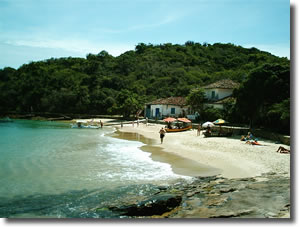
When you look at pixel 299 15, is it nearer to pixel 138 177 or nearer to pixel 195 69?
pixel 138 177

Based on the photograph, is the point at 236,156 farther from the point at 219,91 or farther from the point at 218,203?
the point at 219,91

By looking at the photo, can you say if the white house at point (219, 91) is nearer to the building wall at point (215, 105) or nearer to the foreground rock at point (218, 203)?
the building wall at point (215, 105)

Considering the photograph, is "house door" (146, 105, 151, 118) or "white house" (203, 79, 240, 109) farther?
"house door" (146, 105, 151, 118)

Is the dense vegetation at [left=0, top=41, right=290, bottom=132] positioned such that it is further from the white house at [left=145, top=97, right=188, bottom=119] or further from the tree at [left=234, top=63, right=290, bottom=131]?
the tree at [left=234, top=63, right=290, bottom=131]

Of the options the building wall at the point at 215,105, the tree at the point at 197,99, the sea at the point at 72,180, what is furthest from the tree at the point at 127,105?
the sea at the point at 72,180

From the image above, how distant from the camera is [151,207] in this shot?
21.3 feet

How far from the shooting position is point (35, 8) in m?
7.24

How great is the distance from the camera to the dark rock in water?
6362 mm

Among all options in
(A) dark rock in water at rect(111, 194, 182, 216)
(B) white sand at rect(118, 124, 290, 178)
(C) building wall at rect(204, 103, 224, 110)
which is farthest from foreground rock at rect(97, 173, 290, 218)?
(C) building wall at rect(204, 103, 224, 110)

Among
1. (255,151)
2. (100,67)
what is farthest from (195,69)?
(255,151)

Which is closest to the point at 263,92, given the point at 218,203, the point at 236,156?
the point at 236,156

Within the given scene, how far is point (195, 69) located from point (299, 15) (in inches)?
2444

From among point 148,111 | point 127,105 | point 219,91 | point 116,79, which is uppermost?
point 116,79

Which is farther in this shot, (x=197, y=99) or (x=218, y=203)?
(x=197, y=99)
